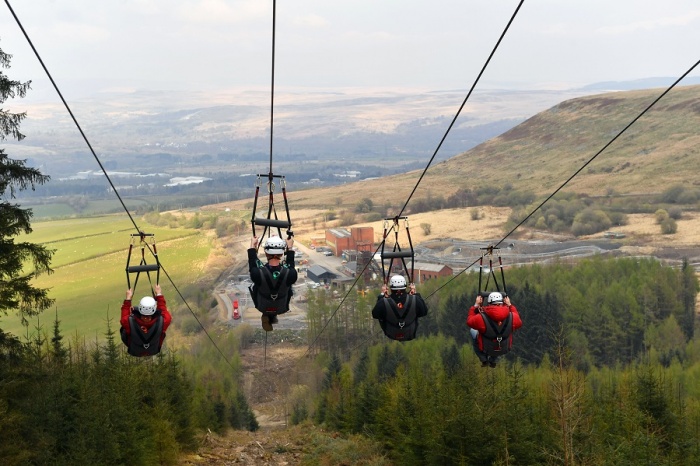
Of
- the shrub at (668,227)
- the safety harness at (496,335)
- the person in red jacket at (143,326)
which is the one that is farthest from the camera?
the shrub at (668,227)

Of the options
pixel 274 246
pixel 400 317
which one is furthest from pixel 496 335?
pixel 274 246

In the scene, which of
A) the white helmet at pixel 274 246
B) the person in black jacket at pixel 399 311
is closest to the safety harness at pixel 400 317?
the person in black jacket at pixel 399 311

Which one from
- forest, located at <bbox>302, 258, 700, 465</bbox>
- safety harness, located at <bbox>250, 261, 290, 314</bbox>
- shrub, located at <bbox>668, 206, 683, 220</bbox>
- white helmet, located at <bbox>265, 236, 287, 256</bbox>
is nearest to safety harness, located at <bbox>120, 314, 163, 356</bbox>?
safety harness, located at <bbox>250, 261, 290, 314</bbox>

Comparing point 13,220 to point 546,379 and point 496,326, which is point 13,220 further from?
point 546,379

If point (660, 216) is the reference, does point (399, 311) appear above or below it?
above

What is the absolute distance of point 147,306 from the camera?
66.2 feet

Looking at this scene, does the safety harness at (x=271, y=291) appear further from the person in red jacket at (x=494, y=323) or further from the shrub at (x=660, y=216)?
the shrub at (x=660, y=216)

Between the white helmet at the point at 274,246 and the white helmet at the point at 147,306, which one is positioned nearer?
the white helmet at the point at 274,246

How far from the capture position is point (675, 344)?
90.2 meters

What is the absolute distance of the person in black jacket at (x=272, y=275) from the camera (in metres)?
18.5

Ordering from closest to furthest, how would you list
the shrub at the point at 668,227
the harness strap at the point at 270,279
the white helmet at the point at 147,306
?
the harness strap at the point at 270,279 → the white helmet at the point at 147,306 → the shrub at the point at 668,227

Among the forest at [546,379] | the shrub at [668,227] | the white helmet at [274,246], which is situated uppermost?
the white helmet at [274,246]

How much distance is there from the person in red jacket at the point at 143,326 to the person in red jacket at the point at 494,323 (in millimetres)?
8506

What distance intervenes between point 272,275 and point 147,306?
375 centimetres
